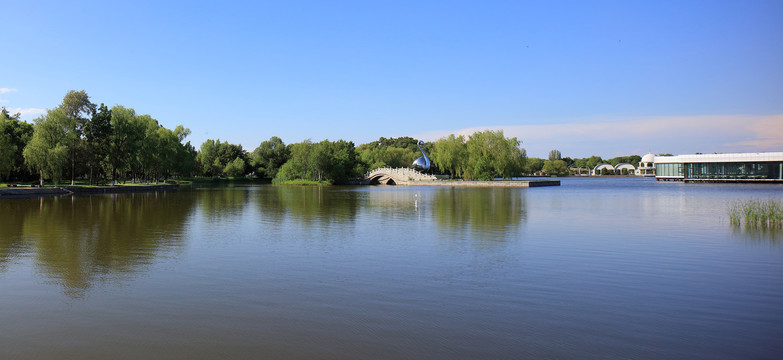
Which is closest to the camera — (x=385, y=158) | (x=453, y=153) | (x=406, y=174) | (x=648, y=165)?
(x=453, y=153)

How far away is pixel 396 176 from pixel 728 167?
63289mm

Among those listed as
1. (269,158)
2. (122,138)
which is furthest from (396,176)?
(122,138)

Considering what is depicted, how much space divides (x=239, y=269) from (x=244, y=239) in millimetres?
5491

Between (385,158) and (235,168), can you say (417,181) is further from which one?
(235,168)

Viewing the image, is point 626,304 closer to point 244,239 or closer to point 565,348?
point 565,348

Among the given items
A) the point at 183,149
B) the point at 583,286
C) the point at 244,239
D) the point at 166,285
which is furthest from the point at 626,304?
the point at 183,149

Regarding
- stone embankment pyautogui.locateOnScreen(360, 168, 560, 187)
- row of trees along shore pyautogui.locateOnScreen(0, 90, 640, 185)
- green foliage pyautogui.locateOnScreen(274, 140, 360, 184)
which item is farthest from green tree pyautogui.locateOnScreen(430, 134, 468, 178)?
green foliage pyautogui.locateOnScreen(274, 140, 360, 184)

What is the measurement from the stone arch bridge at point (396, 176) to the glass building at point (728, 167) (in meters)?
52.9

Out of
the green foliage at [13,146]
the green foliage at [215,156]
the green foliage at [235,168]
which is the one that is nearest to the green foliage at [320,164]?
the green foliage at [235,168]

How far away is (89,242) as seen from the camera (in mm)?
15891

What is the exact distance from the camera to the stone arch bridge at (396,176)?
95.0m

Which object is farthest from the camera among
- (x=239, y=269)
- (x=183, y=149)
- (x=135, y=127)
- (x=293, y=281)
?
(x=183, y=149)

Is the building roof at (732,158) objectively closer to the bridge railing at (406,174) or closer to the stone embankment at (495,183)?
the stone embankment at (495,183)

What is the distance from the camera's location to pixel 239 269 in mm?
11500
